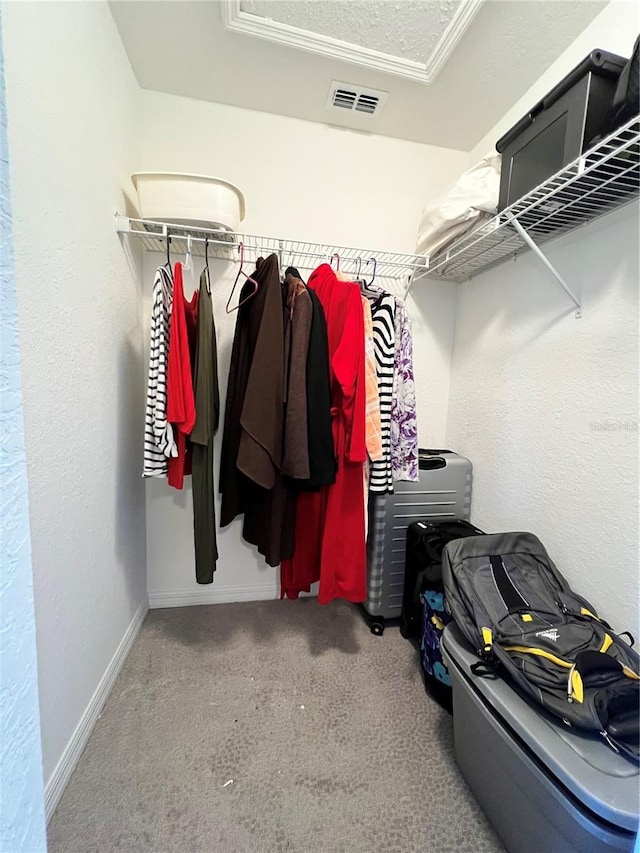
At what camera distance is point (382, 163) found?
5.46ft

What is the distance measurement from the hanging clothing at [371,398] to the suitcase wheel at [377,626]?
879 mm

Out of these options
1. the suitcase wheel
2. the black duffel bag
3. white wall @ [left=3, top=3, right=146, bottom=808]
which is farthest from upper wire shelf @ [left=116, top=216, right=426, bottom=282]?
the suitcase wheel

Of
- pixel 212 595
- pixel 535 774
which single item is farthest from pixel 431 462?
pixel 212 595

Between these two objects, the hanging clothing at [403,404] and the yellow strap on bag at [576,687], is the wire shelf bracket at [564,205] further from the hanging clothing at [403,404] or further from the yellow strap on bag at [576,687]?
the yellow strap on bag at [576,687]

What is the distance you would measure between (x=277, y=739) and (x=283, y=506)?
748mm

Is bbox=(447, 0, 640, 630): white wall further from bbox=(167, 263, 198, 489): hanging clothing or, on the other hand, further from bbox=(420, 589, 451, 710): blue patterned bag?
bbox=(167, 263, 198, 489): hanging clothing

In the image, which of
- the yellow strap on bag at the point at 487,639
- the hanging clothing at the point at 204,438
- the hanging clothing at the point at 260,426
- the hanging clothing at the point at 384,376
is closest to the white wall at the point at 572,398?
the yellow strap on bag at the point at 487,639

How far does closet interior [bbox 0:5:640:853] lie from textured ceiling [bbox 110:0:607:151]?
11 mm

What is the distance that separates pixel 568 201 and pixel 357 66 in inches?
37.5

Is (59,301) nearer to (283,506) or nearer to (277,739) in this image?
(283,506)

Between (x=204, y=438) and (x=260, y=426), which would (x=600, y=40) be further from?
(x=204, y=438)

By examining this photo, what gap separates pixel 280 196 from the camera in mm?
1588

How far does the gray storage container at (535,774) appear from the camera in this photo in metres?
0.62

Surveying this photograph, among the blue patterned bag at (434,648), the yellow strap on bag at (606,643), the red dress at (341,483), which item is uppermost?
the red dress at (341,483)
